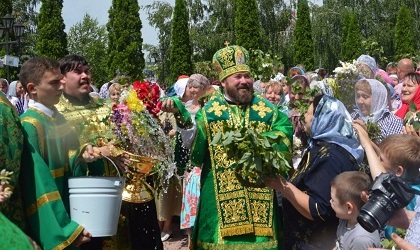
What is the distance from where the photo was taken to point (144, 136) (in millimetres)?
5039

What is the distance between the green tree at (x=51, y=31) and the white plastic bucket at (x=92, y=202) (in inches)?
1079

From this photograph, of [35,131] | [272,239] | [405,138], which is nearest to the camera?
[405,138]

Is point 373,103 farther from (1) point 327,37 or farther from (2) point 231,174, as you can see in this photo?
(1) point 327,37

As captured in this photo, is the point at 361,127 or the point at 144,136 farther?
the point at 144,136

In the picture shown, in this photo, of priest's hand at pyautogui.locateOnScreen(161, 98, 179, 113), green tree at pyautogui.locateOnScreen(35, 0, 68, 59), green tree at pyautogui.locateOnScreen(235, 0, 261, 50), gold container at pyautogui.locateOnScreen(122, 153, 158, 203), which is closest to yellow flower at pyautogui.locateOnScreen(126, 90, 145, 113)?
priest's hand at pyautogui.locateOnScreen(161, 98, 179, 113)

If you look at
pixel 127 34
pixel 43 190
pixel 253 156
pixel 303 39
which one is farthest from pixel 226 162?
pixel 303 39

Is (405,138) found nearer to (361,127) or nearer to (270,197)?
(361,127)

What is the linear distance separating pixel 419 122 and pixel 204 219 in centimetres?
161

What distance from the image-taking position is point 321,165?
14.9ft

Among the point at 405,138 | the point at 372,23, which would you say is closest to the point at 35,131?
the point at 405,138

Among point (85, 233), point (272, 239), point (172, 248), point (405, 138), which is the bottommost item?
point (172, 248)

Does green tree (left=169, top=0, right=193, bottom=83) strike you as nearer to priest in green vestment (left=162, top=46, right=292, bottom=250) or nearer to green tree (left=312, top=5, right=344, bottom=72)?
green tree (left=312, top=5, right=344, bottom=72)

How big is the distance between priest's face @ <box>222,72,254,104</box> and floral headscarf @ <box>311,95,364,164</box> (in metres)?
0.58

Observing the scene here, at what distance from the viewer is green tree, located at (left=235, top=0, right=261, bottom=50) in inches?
1235
